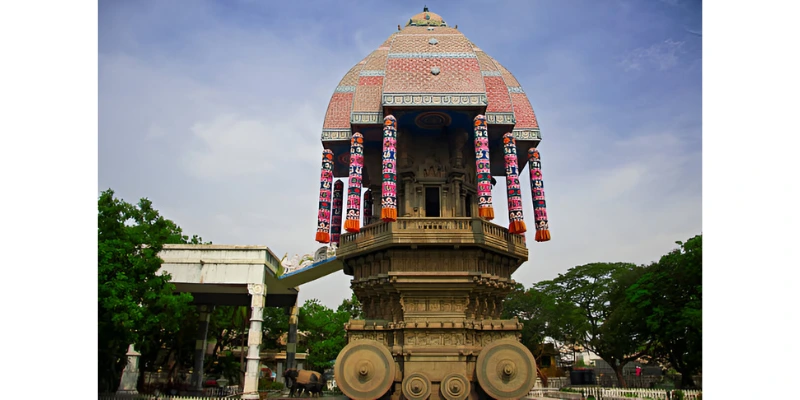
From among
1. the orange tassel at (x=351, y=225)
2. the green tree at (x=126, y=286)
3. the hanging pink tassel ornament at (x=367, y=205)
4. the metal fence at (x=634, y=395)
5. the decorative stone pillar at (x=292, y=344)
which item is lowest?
the metal fence at (x=634, y=395)

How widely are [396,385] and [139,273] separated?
9.90m

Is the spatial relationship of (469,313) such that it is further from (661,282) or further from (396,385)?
(661,282)

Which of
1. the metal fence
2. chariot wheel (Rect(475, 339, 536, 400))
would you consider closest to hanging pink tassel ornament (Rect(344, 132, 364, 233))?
chariot wheel (Rect(475, 339, 536, 400))

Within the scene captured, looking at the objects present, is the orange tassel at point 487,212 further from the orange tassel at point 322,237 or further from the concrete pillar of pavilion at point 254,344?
the concrete pillar of pavilion at point 254,344

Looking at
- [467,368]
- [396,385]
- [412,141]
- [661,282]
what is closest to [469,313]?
[467,368]

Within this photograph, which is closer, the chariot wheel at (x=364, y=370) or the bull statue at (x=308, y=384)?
the chariot wheel at (x=364, y=370)

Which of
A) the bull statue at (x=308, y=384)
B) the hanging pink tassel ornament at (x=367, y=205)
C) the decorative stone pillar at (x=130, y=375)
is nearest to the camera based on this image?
the bull statue at (x=308, y=384)

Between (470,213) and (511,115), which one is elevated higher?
(511,115)

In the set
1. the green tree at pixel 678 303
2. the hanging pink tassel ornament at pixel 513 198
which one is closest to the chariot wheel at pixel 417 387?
the hanging pink tassel ornament at pixel 513 198

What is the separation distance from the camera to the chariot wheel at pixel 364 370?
18453 millimetres

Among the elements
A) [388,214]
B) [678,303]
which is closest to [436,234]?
[388,214]

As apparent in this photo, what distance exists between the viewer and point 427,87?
2089 centimetres

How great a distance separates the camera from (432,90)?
20766 millimetres

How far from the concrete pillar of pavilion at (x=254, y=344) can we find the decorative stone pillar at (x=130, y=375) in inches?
224
